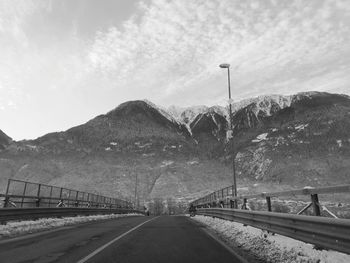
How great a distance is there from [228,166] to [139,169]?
3389 cm

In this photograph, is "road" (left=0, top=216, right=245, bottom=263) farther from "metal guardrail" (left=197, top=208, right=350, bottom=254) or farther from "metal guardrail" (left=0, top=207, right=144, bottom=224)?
"metal guardrail" (left=0, top=207, right=144, bottom=224)

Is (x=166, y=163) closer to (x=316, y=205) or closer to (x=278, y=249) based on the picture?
(x=278, y=249)

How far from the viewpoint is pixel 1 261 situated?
26.9ft

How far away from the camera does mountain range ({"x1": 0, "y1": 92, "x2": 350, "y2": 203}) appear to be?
393ft

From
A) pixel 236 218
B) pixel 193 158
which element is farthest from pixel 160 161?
pixel 236 218

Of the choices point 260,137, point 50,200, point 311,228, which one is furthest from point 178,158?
point 311,228

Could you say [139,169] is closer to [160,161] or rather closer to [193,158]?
[160,161]

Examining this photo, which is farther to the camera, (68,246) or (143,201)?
(143,201)

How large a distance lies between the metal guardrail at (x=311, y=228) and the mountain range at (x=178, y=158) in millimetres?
96759

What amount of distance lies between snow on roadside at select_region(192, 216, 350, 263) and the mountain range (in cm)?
9571

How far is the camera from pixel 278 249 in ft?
28.9

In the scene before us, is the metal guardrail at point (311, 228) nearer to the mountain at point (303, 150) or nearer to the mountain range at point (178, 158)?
Result: the mountain range at point (178, 158)

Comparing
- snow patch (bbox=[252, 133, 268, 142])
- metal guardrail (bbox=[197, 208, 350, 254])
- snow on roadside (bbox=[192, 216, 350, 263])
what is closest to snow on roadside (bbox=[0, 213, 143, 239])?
snow on roadside (bbox=[192, 216, 350, 263])

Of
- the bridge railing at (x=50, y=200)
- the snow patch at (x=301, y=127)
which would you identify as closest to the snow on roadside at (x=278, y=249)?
the bridge railing at (x=50, y=200)
